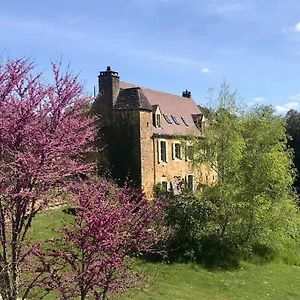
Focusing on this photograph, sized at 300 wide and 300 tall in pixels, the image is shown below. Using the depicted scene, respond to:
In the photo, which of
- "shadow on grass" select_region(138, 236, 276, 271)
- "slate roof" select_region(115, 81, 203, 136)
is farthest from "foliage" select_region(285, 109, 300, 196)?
"shadow on grass" select_region(138, 236, 276, 271)

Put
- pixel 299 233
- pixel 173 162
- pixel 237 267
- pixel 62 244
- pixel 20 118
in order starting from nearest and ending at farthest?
1. pixel 20 118
2. pixel 62 244
3. pixel 237 267
4. pixel 299 233
5. pixel 173 162

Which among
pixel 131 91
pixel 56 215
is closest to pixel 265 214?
pixel 56 215

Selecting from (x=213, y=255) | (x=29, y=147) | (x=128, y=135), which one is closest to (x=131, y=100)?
(x=128, y=135)

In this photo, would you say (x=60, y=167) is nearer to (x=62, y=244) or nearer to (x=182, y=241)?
(x=62, y=244)

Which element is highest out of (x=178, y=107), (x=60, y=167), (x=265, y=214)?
(x=178, y=107)

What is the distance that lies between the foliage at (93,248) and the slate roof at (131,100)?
26.4 meters

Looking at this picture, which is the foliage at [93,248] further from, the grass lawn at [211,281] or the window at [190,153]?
the window at [190,153]

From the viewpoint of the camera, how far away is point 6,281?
305 inches

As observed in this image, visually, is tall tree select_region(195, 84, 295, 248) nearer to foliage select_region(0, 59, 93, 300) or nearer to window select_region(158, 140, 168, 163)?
window select_region(158, 140, 168, 163)

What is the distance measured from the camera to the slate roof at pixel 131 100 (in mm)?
34656

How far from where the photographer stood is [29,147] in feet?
24.3

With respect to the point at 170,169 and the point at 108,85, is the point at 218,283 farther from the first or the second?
the point at 108,85

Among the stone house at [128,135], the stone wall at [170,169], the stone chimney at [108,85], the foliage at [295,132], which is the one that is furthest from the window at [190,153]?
the foliage at [295,132]

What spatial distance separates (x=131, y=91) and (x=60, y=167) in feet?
93.0
